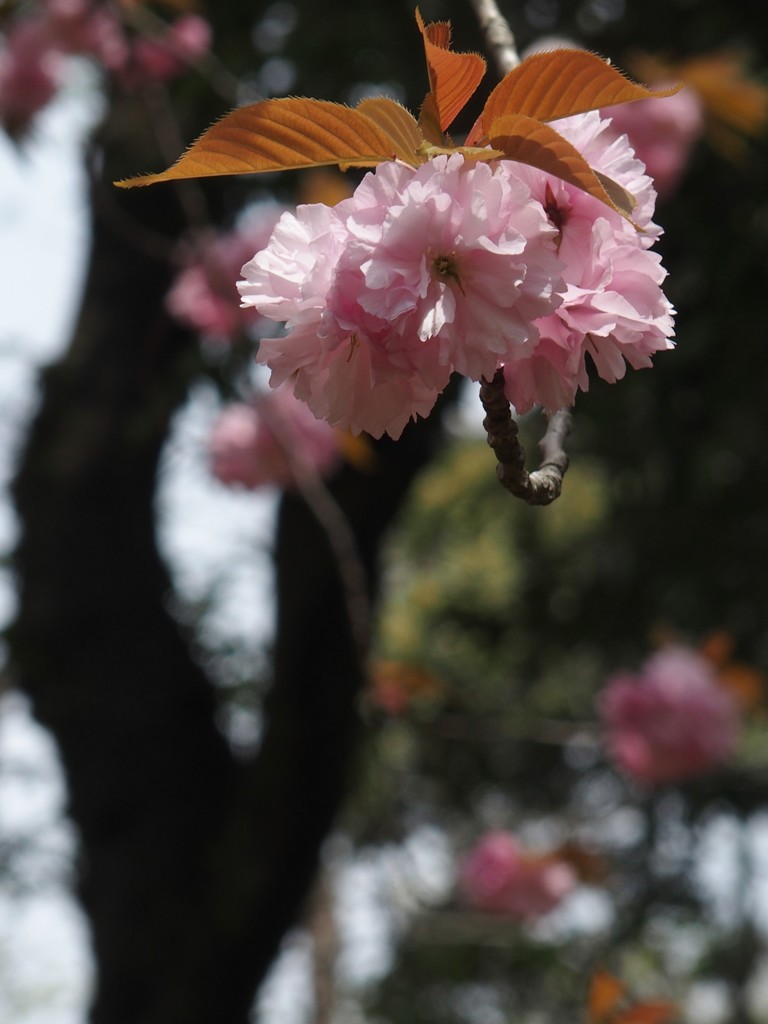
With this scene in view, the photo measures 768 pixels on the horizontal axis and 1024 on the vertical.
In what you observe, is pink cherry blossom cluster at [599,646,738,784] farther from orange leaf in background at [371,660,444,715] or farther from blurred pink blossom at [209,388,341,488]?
blurred pink blossom at [209,388,341,488]

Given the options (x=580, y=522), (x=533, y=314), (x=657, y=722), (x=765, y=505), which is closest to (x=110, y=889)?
(x=657, y=722)

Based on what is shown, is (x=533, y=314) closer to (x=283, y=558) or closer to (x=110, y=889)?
(x=283, y=558)

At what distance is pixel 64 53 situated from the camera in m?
2.52

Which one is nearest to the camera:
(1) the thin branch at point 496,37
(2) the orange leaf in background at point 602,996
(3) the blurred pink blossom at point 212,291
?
(1) the thin branch at point 496,37

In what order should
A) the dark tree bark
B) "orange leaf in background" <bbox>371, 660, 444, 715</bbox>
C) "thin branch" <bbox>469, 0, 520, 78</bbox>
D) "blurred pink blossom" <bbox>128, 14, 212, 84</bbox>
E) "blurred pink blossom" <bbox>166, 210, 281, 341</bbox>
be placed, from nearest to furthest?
"thin branch" <bbox>469, 0, 520, 78</bbox> < "blurred pink blossom" <bbox>166, 210, 281, 341</bbox> < "blurred pink blossom" <bbox>128, 14, 212, 84</bbox> < "orange leaf in background" <bbox>371, 660, 444, 715</bbox> < the dark tree bark

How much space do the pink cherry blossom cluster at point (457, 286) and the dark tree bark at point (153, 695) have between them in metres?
1.86

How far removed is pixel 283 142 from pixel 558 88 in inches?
4.6

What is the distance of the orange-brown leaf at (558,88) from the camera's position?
483 mm

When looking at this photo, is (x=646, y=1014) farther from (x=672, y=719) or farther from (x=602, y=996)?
(x=672, y=719)

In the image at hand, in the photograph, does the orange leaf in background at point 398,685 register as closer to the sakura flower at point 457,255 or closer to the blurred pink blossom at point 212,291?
the blurred pink blossom at point 212,291

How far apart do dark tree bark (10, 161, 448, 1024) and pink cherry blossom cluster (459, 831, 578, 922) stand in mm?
530

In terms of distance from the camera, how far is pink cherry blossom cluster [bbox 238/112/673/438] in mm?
476

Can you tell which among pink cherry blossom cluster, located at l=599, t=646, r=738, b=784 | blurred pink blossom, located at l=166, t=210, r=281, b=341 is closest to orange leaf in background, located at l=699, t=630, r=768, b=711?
pink cherry blossom cluster, located at l=599, t=646, r=738, b=784

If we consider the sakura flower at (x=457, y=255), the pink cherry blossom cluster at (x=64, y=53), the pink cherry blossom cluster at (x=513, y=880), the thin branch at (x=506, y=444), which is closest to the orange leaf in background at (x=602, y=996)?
the thin branch at (x=506, y=444)
